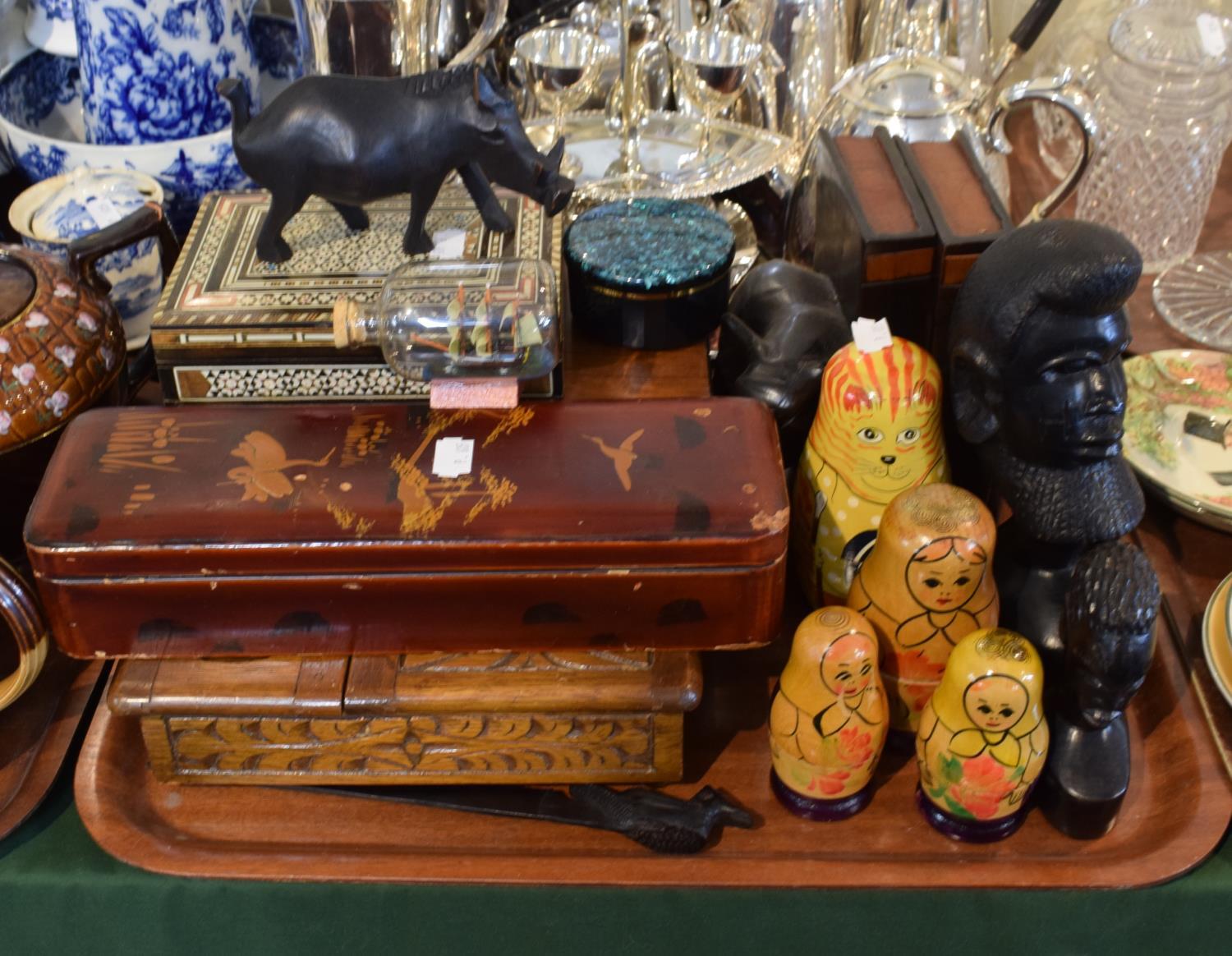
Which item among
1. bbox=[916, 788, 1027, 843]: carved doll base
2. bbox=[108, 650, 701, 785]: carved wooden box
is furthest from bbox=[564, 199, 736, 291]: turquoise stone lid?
bbox=[916, 788, 1027, 843]: carved doll base

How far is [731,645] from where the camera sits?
637mm

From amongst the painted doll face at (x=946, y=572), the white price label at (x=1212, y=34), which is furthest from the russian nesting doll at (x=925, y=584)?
the white price label at (x=1212, y=34)

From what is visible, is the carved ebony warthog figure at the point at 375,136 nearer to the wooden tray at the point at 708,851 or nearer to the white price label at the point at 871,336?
the white price label at the point at 871,336

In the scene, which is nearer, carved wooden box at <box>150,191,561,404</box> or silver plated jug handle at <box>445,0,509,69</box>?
carved wooden box at <box>150,191,561,404</box>

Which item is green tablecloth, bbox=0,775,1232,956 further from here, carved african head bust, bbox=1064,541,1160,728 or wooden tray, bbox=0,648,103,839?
carved african head bust, bbox=1064,541,1160,728

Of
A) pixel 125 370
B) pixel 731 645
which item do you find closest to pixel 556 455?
pixel 731 645

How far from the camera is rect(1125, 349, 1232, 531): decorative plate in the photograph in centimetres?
77

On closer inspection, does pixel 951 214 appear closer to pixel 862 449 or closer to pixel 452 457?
pixel 862 449

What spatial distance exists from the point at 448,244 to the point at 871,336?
0.29 metres

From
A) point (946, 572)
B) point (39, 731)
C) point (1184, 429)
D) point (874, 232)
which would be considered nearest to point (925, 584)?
point (946, 572)

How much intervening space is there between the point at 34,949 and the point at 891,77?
815 millimetres

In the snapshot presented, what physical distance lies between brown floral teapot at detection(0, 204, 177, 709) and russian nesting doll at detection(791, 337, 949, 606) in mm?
441

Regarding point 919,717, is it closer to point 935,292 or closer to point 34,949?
point 935,292

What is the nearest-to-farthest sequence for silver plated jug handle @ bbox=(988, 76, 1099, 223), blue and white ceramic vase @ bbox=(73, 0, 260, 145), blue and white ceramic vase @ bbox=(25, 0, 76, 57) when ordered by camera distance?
silver plated jug handle @ bbox=(988, 76, 1099, 223) → blue and white ceramic vase @ bbox=(73, 0, 260, 145) → blue and white ceramic vase @ bbox=(25, 0, 76, 57)
